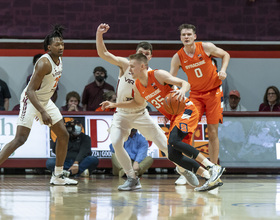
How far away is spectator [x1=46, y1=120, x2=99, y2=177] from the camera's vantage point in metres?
8.60

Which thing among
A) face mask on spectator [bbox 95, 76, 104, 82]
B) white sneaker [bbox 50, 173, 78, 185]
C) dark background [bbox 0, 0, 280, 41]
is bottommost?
white sneaker [bbox 50, 173, 78, 185]

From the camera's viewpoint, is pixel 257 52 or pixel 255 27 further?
pixel 257 52

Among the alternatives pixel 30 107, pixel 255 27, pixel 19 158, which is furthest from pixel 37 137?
pixel 255 27


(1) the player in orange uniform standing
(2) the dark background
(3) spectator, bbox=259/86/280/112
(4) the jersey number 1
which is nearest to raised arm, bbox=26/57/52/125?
(1) the player in orange uniform standing

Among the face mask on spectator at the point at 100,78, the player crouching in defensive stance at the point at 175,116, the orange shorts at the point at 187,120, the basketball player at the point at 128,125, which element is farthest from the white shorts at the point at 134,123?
the face mask on spectator at the point at 100,78

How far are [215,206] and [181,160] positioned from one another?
1.38m

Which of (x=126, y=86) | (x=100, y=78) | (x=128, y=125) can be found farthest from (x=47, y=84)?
(x=100, y=78)

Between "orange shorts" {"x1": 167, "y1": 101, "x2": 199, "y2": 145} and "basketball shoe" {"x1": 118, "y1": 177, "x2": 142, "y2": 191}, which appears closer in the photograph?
"orange shorts" {"x1": 167, "y1": 101, "x2": 199, "y2": 145}

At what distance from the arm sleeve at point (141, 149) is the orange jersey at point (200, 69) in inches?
80.7

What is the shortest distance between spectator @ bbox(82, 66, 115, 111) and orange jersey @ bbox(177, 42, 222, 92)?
3625mm

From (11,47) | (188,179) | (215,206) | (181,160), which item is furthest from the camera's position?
(11,47)

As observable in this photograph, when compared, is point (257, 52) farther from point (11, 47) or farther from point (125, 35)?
point (11, 47)

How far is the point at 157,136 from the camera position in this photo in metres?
6.34

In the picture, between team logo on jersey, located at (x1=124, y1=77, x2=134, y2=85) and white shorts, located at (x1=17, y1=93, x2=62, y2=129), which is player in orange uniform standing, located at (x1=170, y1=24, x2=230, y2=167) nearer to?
team logo on jersey, located at (x1=124, y1=77, x2=134, y2=85)
